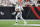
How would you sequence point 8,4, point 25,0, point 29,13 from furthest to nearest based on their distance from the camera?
point 25,0
point 8,4
point 29,13

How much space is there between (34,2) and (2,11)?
3.65 m

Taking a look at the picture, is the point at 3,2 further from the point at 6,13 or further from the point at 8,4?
the point at 6,13

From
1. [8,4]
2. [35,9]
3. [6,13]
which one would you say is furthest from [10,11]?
[35,9]

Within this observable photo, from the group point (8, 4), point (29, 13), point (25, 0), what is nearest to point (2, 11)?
point (8, 4)

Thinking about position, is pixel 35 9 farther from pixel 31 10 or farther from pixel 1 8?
pixel 1 8

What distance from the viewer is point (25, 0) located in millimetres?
15516

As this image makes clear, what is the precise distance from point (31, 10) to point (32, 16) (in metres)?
0.57

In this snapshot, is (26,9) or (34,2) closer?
(26,9)

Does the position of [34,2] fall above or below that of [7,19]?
above

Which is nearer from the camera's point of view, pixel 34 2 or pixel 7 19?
pixel 7 19

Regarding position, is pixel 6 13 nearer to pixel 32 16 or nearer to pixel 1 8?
pixel 1 8

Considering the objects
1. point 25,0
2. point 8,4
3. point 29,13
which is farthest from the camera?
point 25,0

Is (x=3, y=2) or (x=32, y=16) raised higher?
(x=3, y=2)

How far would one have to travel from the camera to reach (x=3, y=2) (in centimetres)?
1466
